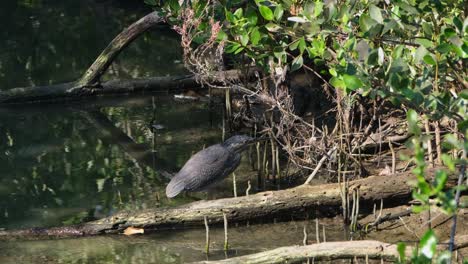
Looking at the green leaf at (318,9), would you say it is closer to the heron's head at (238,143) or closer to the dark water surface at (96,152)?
the dark water surface at (96,152)

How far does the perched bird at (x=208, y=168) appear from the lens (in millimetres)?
8031

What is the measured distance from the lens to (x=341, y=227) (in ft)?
24.6

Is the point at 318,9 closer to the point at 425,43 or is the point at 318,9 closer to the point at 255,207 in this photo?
the point at 425,43

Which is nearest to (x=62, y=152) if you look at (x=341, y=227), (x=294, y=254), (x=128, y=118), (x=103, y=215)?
(x=128, y=118)

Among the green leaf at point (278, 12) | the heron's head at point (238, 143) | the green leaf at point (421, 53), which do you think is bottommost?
the heron's head at point (238, 143)

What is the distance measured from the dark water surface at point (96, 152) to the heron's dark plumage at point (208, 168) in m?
0.23

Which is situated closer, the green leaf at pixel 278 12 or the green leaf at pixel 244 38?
the green leaf at pixel 278 12

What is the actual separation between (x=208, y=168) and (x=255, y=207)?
0.81 metres

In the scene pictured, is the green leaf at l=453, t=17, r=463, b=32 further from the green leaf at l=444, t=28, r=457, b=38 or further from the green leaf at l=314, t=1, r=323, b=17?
the green leaf at l=314, t=1, r=323, b=17

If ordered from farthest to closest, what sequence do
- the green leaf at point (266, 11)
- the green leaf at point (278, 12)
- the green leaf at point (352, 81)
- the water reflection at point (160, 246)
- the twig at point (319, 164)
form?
the twig at point (319, 164) → the water reflection at point (160, 246) → the green leaf at point (278, 12) → the green leaf at point (266, 11) → the green leaf at point (352, 81)

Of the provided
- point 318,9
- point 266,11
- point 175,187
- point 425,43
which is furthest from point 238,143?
point 425,43

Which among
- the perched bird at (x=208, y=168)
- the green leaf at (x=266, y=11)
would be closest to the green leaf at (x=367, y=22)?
the green leaf at (x=266, y=11)

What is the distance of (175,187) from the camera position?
8.01 meters

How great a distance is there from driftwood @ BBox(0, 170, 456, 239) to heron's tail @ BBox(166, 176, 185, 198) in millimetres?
484
